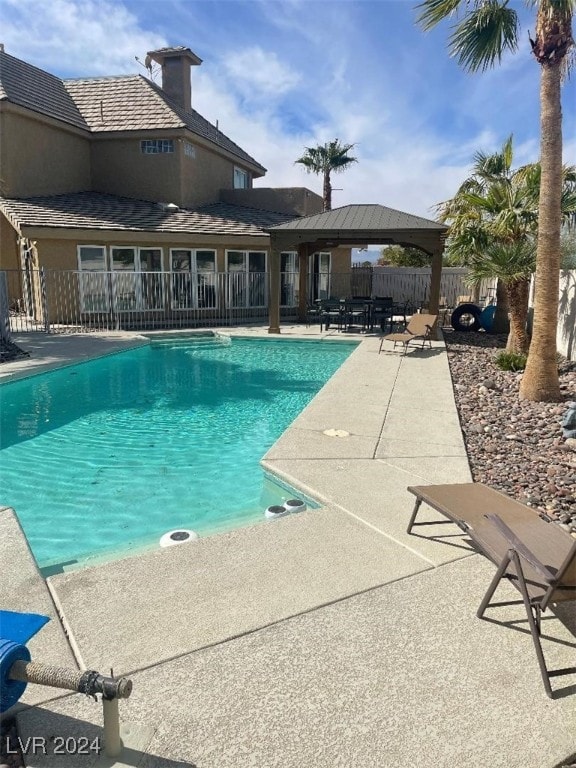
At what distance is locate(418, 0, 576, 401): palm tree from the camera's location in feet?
24.9

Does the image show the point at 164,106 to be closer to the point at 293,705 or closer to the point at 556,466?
the point at 556,466

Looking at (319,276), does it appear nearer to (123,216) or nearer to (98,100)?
(123,216)

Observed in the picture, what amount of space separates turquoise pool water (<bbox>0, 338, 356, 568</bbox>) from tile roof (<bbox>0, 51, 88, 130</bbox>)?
1224cm

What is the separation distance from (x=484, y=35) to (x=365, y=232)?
6771 millimetres

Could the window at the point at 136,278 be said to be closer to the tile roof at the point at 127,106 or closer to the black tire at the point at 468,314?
the tile roof at the point at 127,106

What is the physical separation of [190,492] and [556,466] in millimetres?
4051

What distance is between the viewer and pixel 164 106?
2139cm

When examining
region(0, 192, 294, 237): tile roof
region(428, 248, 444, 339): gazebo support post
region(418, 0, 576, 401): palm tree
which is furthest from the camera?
region(0, 192, 294, 237): tile roof

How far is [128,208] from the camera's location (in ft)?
65.8

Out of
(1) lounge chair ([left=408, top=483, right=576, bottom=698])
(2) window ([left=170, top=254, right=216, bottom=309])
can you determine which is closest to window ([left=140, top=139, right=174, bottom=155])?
(2) window ([left=170, top=254, right=216, bottom=309])

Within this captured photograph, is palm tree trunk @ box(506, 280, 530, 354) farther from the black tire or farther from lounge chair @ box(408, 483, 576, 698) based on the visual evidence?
lounge chair @ box(408, 483, 576, 698)

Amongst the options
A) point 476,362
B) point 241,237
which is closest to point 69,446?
point 476,362

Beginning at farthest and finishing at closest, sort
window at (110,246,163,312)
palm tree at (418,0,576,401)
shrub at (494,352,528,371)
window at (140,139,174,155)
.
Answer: window at (140,139,174,155), window at (110,246,163,312), shrub at (494,352,528,371), palm tree at (418,0,576,401)

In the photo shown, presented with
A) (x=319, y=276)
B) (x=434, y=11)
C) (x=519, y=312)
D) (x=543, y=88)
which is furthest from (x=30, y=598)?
(x=319, y=276)
